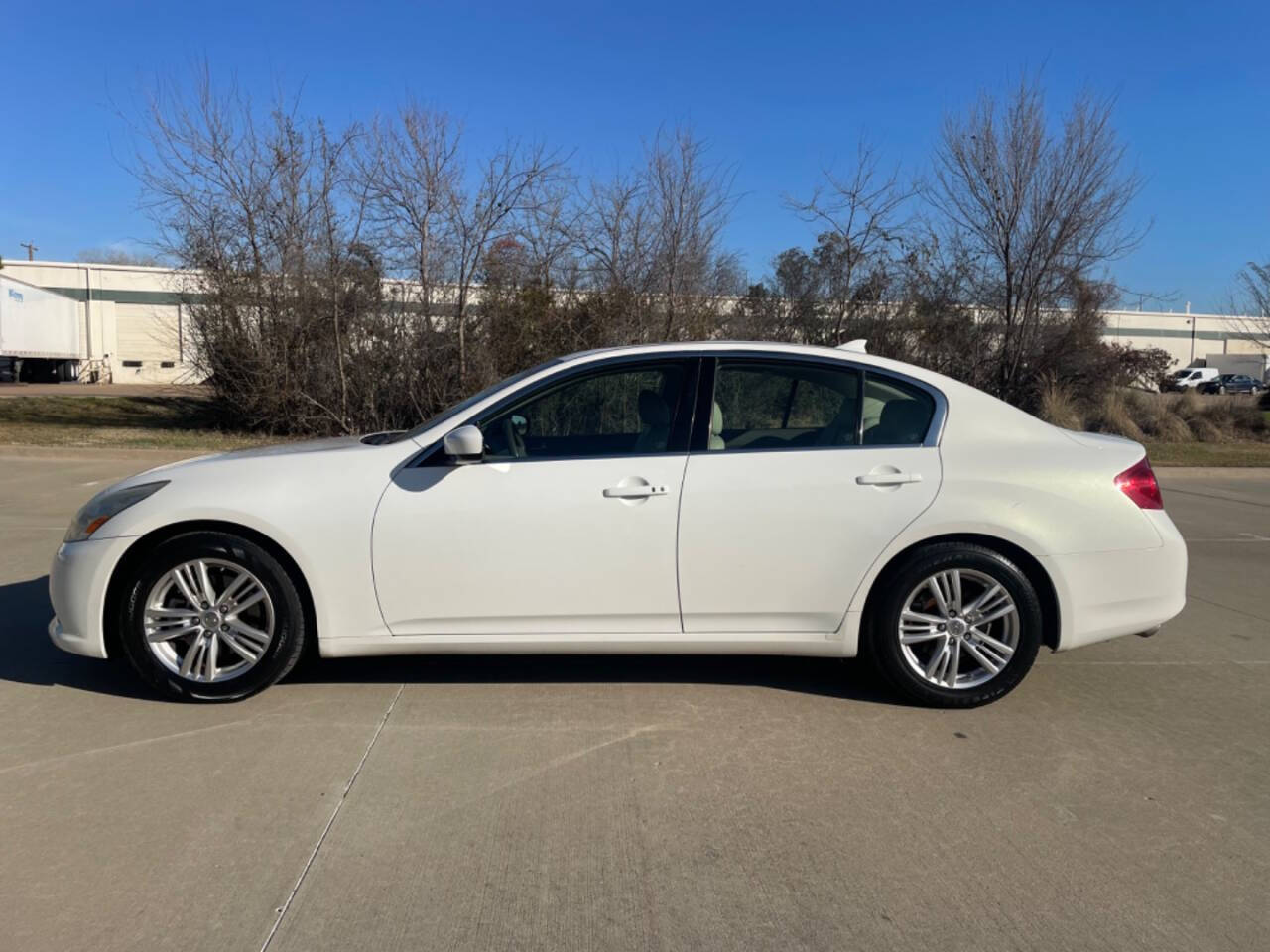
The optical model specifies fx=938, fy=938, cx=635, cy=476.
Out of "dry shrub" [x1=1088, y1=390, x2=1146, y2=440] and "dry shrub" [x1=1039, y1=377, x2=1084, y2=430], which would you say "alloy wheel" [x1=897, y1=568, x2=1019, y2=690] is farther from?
"dry shrub" [x1=1088, y1=390, x2=1146, y2=440]

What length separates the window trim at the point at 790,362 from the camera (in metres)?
4.43

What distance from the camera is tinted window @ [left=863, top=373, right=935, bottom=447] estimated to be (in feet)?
14.8

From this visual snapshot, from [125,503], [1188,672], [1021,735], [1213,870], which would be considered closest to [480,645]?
[125,503]

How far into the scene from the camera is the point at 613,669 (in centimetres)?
504

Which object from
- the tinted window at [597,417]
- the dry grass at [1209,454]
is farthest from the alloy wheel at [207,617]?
the dry grass at [1209,454]

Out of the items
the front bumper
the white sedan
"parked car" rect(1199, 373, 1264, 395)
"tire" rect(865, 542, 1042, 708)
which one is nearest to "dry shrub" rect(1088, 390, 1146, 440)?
the white sedan

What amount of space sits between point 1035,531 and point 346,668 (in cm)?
352

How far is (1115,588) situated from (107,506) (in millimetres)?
4710

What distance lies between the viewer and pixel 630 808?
3482 millimetres

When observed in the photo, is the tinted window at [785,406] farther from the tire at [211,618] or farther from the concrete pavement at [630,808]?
the tire at [211,618]

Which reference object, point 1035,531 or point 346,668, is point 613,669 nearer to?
point 346,668

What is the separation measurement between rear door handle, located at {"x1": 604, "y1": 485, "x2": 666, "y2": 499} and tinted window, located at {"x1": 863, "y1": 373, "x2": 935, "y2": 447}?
1.07 metres

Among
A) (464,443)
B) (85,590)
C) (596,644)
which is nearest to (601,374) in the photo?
(464,443)

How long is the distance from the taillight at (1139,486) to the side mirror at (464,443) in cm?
300
